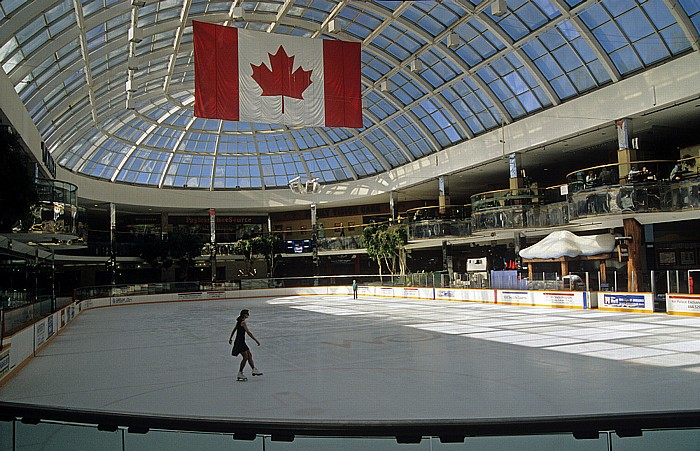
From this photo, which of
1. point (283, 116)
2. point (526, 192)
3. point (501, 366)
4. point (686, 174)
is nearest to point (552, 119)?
point (526, 192)

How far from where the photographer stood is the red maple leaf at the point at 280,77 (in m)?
24.0

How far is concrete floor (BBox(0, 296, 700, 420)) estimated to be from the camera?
35.7 ft

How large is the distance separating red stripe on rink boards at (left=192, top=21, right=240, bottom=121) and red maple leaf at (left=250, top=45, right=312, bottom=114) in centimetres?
102

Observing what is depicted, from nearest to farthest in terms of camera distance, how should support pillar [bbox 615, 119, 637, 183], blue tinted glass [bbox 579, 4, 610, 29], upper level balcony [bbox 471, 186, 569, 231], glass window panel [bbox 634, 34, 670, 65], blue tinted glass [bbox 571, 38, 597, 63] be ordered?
glass window panel [bbox 634, 34, 670, 65] → blue tinted glass [bbox 579, 4, 610, 29] → support pillar [bbox 615, 119, 637, 183] → blue tinted glass [bbox 571, 38, 597, 63] → upper level balcony [bbox 471, 186, 569, 231]

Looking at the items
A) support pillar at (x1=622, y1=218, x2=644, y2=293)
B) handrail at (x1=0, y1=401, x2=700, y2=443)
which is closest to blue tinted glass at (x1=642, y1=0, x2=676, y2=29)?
support pillar at (x1=622, y1=218, x2=644, y2=293)

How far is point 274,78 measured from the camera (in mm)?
24078

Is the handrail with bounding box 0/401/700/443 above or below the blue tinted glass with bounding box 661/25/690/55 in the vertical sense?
below

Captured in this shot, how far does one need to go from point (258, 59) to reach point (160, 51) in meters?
17.4

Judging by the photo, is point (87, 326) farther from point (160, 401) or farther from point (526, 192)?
point (526, 192)

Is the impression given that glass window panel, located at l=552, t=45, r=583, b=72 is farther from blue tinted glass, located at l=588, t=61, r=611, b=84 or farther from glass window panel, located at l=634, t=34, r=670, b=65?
glass window panel, located at l=634, t=34, r=670, b=65

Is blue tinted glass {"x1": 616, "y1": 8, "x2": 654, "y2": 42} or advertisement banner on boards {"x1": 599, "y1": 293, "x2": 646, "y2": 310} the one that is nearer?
advertisement banner on boards {"x1": 599, "y1": 293, "x2": 646, "y2": 310}

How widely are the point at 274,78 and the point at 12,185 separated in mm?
11032

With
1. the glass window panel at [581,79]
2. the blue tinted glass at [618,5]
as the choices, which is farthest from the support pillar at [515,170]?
the blue tinted glass at [618,5]

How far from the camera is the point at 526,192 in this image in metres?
37.6
